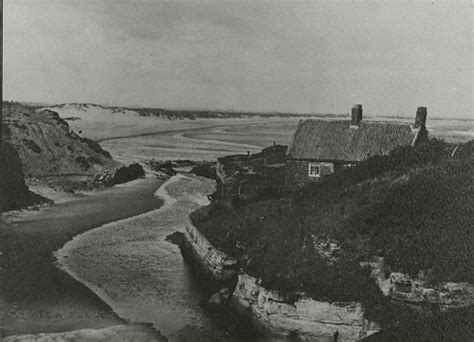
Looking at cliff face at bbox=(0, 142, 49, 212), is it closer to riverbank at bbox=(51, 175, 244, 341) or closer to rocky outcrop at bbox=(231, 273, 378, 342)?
riverbank at bbox=(51, 175, 244, 341)

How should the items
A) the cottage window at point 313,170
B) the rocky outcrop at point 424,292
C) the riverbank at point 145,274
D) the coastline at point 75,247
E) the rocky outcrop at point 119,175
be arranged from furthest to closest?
the rocky outcrop at point 119,175 < the cottage window at point 313,170 < the coastline at point 75,247 < the riverbank at point 145,274 < the rocky outcrop at point 424,292

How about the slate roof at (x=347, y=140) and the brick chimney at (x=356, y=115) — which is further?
the brick chimney at (x=356, y=115)

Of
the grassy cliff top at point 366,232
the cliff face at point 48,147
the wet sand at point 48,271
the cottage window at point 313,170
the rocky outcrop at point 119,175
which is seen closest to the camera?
the grassy cliff top at point 366,232

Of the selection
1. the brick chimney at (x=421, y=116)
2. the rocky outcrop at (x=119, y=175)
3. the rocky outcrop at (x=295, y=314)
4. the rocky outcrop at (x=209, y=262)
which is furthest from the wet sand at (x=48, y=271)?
the brick chimney at (x=421, y=116)

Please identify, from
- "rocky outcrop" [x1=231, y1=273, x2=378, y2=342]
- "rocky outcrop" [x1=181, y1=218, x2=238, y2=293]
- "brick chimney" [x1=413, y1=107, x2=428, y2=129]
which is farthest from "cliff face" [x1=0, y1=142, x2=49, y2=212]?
"brick chimney" [x1=413, y1=107, x2=428, y2=129]

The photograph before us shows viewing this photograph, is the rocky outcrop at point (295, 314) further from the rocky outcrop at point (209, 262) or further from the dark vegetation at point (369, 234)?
the rocky outcrop at point (209, 262)

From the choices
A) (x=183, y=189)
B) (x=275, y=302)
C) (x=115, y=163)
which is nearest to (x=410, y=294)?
(x=275, y=302)

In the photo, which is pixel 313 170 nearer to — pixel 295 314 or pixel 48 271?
pixel 295 314

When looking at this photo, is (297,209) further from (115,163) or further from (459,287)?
(115,163)
